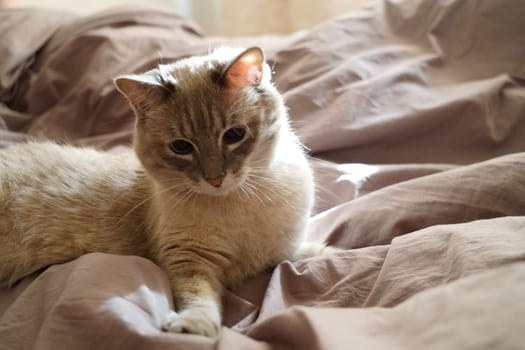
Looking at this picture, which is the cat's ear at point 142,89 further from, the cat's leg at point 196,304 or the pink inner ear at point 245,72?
the cat's leg at point 196,304

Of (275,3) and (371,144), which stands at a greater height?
(275,3)

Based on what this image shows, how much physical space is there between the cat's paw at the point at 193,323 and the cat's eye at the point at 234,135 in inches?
17.8

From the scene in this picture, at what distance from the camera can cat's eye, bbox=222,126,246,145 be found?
4.02ft

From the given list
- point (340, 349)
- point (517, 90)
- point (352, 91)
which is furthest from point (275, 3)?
point (340, 349)

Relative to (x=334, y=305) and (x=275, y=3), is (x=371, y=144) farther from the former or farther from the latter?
(x=275, y=3)

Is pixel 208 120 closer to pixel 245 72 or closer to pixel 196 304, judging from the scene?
pixel 245 72

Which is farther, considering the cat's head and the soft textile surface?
the cat's head

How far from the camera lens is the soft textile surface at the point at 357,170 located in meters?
0.81

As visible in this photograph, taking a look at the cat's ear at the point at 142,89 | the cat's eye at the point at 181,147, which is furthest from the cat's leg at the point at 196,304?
the cat's ear at the point at 142,89

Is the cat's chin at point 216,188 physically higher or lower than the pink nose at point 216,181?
lower

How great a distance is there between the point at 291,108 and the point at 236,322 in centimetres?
100

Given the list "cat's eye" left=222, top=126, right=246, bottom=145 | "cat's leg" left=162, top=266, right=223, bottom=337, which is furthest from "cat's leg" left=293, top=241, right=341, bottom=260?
"cat's eye" left=222, top=126, right=246, bottom=145

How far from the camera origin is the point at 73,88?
2182mm

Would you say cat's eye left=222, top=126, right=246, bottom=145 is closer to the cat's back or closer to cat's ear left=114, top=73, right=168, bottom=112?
cat's ear left=114, top=73, right=168, bottom=112
